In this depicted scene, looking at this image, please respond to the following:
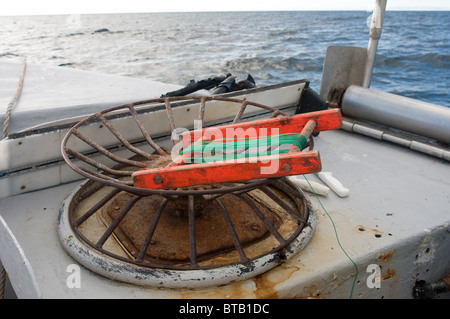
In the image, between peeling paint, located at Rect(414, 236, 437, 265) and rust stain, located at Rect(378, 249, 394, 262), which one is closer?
rust stain, located at Rect(378, 249, 394, 262)

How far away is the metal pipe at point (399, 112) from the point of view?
3.69 meters

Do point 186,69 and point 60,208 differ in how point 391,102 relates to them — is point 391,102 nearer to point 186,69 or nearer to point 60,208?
point 60,208

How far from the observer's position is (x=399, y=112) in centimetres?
390

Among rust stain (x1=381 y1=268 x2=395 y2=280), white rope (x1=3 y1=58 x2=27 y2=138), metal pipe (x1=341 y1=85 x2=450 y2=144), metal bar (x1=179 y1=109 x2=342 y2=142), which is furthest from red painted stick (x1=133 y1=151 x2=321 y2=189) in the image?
metal pipe (x1=341 y1=85 x2=450 y2=144)

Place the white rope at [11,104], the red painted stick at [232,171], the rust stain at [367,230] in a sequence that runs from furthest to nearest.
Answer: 1. the white rope at [11,104]
2. the rust stain at [367,230]
3. the red painted stick at [232,171]

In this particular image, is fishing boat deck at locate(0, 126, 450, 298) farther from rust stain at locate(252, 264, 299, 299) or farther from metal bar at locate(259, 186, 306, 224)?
metal bar at locate(259, 186, 306, 224)

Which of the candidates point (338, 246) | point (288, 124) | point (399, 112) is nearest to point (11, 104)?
point (288, 124)

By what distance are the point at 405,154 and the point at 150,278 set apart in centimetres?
277

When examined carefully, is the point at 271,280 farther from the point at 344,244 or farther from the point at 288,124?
the point at 288,124

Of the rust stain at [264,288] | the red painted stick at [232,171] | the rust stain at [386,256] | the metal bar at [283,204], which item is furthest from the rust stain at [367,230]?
the red painted stick at [232,171]

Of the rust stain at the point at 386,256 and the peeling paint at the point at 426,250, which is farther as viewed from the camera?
the peeling paint at the point at 426,250

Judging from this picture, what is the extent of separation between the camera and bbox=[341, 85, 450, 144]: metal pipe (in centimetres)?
369

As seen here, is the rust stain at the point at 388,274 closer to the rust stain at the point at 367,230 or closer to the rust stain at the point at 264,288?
the rust stain at the point at 367,230
